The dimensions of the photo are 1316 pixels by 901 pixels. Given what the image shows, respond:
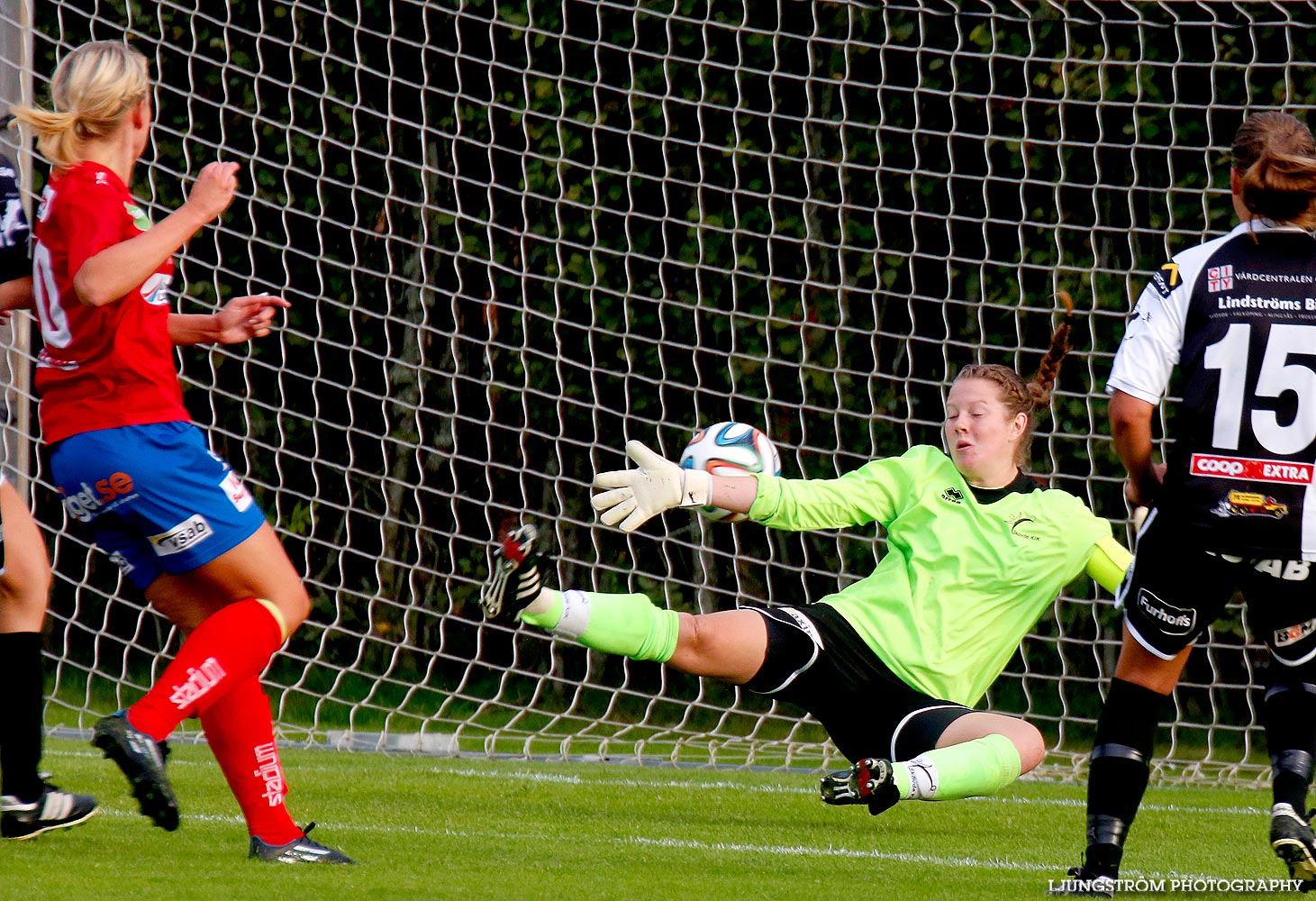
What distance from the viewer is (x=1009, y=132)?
6793mm

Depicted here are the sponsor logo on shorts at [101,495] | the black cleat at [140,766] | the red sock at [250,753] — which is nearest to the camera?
the black cleat at [140,766]

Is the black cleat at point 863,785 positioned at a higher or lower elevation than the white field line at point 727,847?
higher

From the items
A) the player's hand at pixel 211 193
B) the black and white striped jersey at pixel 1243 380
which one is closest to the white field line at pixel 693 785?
the black and white striped jersey at pixel 1243 380

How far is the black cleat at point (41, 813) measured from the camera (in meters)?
3.49

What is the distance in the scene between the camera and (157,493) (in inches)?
123

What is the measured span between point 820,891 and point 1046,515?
144 centimetres

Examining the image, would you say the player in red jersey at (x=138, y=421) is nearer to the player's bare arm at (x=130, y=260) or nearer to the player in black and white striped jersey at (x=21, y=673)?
the player's bare arm at (x=130, y=260)

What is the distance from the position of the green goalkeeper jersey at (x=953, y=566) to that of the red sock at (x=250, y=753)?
1.53 meters

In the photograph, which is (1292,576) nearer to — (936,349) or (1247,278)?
(1247,278)

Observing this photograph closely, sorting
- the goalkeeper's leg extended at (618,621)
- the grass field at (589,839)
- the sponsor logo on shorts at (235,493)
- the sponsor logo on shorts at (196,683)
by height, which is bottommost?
the grass field at (589,839)

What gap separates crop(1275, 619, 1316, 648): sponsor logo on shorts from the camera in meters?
3.29

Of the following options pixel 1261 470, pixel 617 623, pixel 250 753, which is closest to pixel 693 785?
pixel 617 623

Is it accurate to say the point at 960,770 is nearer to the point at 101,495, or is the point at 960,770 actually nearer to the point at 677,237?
the point at 101,495

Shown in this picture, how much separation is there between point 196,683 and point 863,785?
1376mm
